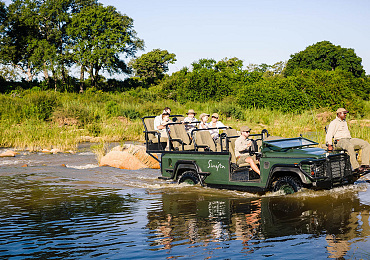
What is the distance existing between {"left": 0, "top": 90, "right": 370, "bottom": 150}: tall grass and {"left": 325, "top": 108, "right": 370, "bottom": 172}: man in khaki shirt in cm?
547

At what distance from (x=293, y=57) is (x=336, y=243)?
201 feet

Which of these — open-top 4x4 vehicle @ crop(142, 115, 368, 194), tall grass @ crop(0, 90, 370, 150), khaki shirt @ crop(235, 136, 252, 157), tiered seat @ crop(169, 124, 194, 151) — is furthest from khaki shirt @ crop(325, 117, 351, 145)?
tall grass @ crop(0, 90, 370, 150)

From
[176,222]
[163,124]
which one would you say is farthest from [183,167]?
[176,222]

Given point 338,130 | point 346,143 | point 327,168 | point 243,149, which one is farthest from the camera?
point 338,130

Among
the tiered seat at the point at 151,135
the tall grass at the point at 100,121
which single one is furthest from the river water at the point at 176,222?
the tall grass at the point at 100,121

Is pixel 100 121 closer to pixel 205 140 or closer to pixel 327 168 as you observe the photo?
pixel 205 140

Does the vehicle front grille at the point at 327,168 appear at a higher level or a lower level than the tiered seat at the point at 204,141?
lower

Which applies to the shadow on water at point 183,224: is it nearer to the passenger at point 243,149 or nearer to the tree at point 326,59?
the passenger at point 243,149

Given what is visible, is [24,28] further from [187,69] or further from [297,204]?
[297,204]

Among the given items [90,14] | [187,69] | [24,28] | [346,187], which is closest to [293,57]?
[187,69]

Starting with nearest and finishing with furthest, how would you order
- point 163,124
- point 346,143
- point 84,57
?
1. point 346,143
2. point 163,124
3. point 84,57

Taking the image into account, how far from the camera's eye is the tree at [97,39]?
48.4 metres

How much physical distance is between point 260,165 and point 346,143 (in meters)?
2.27

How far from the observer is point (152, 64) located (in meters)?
64.8
